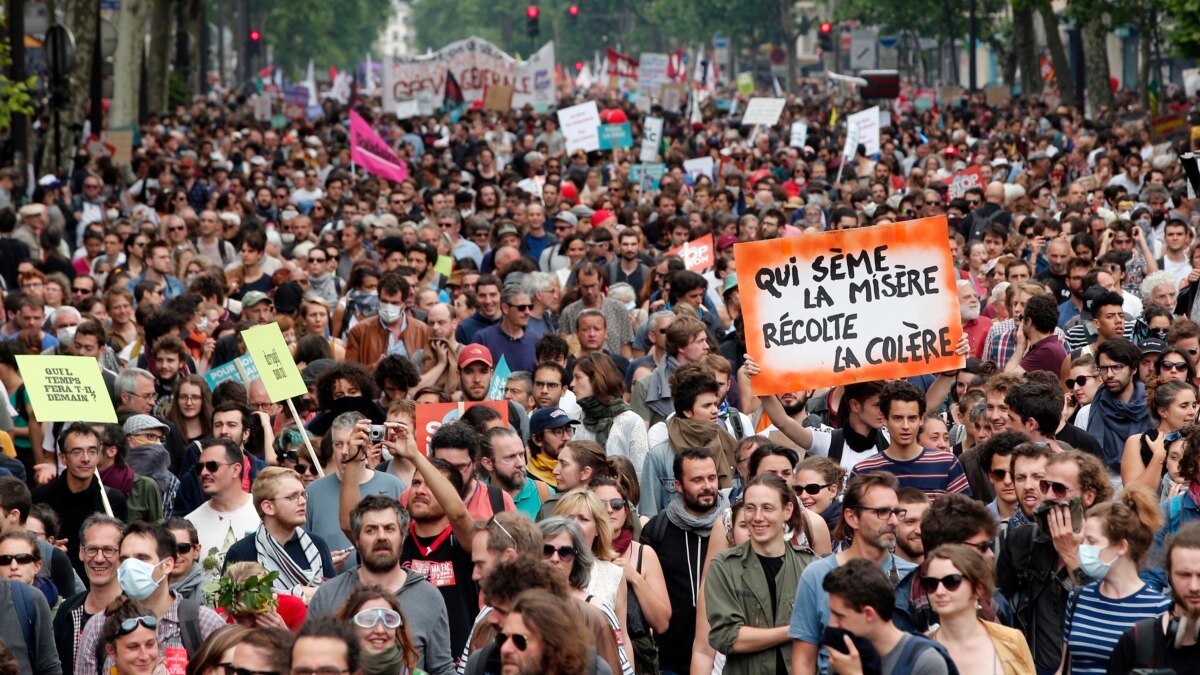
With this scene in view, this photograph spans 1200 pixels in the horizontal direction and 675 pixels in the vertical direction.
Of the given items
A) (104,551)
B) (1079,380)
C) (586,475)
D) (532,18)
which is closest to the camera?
(104,551)

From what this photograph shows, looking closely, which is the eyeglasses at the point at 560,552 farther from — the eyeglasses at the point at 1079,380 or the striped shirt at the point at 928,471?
the eyeglasses at the point at 1079,380

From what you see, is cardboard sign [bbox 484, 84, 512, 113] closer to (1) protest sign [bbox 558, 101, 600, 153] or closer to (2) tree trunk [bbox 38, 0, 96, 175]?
(2) tree trunk [bbox 38, 0, 96, 175]

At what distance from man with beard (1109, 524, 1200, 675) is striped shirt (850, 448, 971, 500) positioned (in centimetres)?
225

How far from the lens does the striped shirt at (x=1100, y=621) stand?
655cm

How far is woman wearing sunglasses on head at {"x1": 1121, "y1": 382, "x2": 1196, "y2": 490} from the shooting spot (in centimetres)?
874

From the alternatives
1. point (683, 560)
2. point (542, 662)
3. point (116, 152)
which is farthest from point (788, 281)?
point (116, 152)

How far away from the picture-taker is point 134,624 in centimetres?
691

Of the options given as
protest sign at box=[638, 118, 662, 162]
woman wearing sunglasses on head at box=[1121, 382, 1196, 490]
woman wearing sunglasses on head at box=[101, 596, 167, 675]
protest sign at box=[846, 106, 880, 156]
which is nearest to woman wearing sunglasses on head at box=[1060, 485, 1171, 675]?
woman wearing sunglasses on head at box=[1121, 382, 1196, 490]

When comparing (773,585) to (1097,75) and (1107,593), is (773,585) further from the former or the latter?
(1097,75)

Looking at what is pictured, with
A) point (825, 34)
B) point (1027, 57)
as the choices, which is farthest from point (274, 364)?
point (825, 34)

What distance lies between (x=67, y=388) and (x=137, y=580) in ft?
9.05

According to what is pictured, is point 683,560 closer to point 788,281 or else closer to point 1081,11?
point 788,281

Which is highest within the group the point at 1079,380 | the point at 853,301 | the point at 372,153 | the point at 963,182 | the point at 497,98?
the point at 497,98

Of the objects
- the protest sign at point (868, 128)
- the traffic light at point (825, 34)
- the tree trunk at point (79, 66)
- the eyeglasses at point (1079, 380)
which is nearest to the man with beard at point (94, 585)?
the eyeglasses at point (1079, 380)
